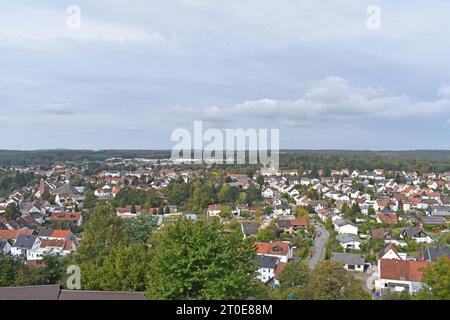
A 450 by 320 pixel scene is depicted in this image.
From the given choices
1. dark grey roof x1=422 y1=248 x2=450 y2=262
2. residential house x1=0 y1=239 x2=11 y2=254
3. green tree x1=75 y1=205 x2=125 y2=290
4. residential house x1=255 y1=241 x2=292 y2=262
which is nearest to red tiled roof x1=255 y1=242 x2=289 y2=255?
residential house x1=255 y1=241 x2=292 y2=262

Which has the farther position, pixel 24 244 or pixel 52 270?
pixel 24 244

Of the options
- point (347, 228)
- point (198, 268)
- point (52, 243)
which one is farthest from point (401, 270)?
point (52, 243)

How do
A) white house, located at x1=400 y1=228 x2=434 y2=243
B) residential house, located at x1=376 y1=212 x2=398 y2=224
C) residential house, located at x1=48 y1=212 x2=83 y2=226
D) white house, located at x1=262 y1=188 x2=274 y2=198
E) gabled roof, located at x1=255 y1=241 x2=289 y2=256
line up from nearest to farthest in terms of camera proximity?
gabled roof, located at x1=255 y1=241 x2=289 y2=256
white house, located at x1=400 y1=228 x2=434 y2=243
residential house, located at x1=376 y1=212 x2=398 y2=224
residential house, located at x1=48 y1=212 x2=83 y2=226
white house, located at x1=262 y1=188 x2=274 y2=198

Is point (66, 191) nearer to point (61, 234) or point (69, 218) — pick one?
point (69, 218)

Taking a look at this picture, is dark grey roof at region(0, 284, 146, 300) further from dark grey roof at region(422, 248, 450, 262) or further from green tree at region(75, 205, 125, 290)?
dark grey roof at region(422, 248, 450, 262)

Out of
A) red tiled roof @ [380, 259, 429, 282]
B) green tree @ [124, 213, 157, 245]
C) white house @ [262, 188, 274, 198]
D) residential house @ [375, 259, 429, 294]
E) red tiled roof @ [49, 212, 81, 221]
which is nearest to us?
residential house @ [375, 259, 429, 294]
